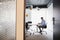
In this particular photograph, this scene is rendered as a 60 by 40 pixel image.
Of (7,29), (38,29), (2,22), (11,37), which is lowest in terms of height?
(38,29)

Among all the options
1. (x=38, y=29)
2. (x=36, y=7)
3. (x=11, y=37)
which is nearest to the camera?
(x=11, y=37)

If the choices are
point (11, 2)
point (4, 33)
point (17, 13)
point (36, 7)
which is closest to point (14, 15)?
point (17, 13)

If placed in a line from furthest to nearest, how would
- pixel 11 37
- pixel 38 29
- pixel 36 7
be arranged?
pixel 36 7 → pixel 38 29 → pixel 11 37

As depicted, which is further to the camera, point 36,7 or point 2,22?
point 36,7

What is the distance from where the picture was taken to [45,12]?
8.17m

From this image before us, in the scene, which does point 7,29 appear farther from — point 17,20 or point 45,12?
point 45,12

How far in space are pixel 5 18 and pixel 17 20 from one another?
0.67 feet

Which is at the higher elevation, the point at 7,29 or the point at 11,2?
the point at 11,2

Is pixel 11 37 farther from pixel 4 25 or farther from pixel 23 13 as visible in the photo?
pixel 23 13

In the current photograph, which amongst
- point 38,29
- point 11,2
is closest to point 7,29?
point 11,2

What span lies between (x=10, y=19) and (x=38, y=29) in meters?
5.27

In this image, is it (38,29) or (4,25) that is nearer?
(4,25)

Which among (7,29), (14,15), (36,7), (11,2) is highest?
(36,7)

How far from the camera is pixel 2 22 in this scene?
4.44 ft
